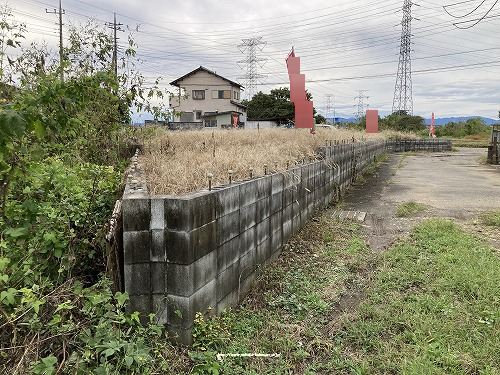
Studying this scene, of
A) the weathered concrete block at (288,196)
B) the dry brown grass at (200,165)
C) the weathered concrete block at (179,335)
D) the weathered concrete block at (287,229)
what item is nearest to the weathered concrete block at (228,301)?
the weathered concrete block at (179,335)

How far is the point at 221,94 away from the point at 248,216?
33489 millimetres

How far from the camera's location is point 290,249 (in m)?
4.61

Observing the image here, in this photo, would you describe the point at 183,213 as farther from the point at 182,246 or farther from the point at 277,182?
the point at 277,182

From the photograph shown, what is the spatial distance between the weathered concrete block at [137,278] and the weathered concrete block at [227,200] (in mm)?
690

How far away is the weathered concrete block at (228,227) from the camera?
9.41ft

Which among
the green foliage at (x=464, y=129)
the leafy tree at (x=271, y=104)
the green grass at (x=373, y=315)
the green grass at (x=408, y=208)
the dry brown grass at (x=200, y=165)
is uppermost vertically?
the leafy tree at (x=271, y=104)

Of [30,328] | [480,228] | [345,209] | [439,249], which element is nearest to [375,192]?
[345,209]

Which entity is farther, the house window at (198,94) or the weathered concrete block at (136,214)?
the house window at (198,94)

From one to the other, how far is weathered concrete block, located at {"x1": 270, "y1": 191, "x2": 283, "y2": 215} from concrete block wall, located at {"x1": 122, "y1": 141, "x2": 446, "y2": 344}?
0.20 m

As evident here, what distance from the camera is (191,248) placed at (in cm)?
244

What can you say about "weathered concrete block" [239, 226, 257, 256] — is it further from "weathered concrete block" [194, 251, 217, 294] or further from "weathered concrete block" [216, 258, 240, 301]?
"weathered concrete block" [194, 251, 217, 294]

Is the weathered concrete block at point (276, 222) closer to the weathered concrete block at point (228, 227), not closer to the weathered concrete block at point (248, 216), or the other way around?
the weathered concrete block at point (248, 216)

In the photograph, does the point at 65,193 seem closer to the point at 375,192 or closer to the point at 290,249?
the point at 290,249

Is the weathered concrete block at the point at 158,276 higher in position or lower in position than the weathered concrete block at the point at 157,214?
lower
